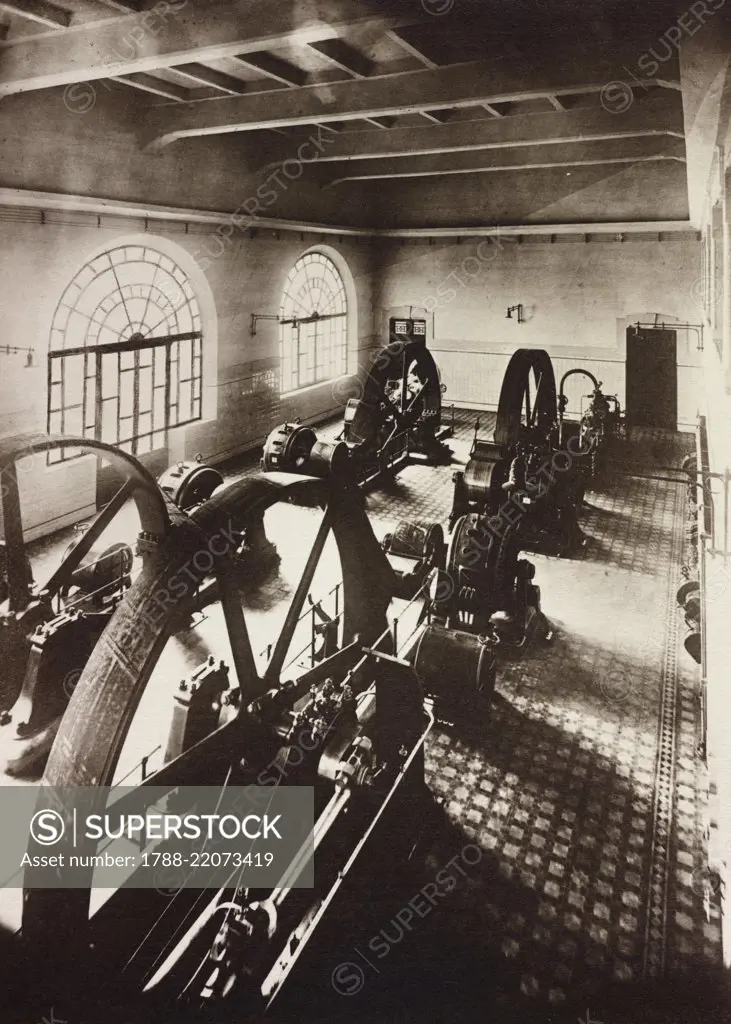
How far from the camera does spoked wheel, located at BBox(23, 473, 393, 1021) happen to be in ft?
6.26

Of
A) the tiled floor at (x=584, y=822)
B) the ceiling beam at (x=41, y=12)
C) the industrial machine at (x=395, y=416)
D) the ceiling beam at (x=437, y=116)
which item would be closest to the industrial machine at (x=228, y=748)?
the tiled floor at (x=584, y=822)

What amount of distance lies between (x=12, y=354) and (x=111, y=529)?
6.12ft

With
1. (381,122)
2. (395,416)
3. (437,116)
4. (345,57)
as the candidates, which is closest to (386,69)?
(345,57)

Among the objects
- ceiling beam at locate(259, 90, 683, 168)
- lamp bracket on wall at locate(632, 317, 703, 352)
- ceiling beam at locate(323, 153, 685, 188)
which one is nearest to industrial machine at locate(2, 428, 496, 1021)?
ceiling beam at locate(259, 90, 683, 168)

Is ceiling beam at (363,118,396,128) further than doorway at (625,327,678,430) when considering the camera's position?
No

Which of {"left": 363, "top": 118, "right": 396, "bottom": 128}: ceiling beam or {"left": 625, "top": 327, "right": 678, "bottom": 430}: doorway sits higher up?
{"left": 363, "top": 118, "right": 396, "bottom": 128}: ceiling beam

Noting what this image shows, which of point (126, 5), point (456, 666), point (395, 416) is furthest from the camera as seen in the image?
point (395, 416)

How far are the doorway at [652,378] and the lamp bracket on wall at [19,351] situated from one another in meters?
9.31

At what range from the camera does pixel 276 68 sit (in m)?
5.88

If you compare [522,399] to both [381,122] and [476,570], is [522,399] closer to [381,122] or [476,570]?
[476,570]

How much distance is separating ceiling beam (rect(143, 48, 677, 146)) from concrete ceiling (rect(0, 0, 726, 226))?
0.01m

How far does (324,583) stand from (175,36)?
Answer: 4043mm

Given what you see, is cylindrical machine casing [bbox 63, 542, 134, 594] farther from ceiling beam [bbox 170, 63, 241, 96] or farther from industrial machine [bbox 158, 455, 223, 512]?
ceiling beam [bbox 170, 63, 241, 96]

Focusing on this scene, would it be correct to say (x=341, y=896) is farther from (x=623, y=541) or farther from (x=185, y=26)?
(x=623, y=541)
